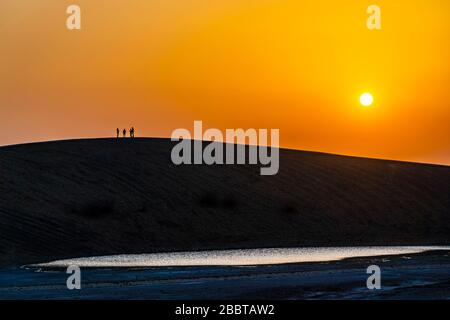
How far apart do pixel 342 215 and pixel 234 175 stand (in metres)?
9.76

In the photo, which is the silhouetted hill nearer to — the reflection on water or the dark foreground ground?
the reflection on water

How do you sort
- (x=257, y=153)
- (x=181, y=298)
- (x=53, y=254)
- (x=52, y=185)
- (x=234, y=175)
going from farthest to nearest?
(x=257, y=153) < (x=234, y=175) < (x=52, y=185) < (x=53, y=254) < (x=181, y=298)

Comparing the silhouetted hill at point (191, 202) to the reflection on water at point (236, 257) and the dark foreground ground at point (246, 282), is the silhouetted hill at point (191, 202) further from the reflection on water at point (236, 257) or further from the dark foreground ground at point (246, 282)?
the dark foreground ground at point (246, 282)

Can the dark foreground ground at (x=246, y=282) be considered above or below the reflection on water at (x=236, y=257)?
below

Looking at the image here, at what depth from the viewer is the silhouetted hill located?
161 ft

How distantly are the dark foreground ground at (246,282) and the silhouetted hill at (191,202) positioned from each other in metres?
7.70

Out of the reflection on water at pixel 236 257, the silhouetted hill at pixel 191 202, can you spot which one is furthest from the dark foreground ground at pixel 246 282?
the silhouetted hill at pixel 191 202

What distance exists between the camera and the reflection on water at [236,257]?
1452 inches

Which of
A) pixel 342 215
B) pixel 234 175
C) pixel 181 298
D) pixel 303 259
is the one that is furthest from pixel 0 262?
pixel 234 175

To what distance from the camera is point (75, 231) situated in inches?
1927

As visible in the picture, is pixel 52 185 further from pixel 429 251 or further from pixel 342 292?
pixel 342 292

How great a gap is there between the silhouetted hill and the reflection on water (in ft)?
8.52

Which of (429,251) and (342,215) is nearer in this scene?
(429,251)

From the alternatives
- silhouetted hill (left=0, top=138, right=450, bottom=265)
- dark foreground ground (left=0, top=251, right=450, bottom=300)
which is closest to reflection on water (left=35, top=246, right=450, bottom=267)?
dark foreground ground (left=0, top=251, right=450, bottom=300)
